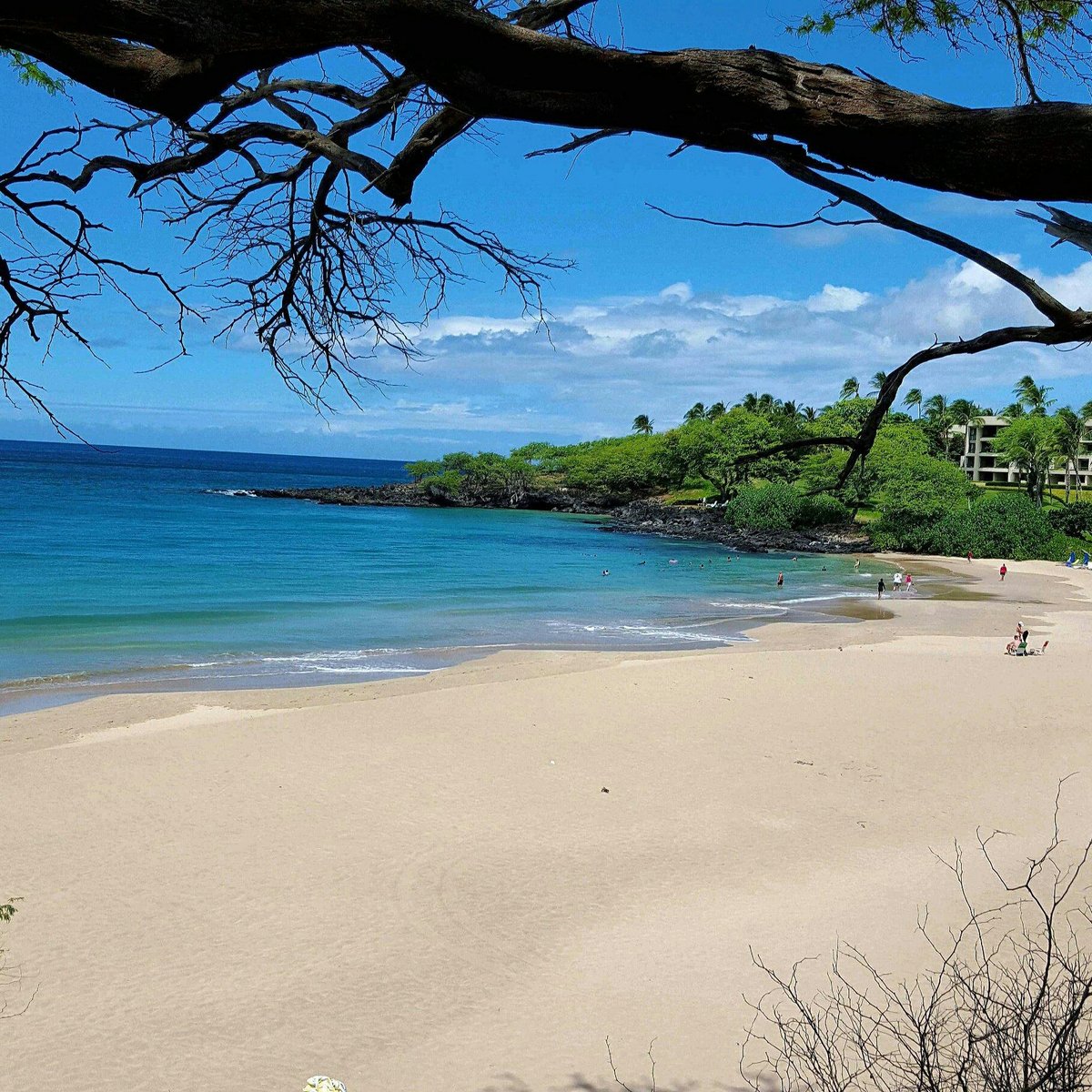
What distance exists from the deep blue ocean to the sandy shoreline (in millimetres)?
3919

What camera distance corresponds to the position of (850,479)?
42.8 m

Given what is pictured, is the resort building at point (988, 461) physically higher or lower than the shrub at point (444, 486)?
higher

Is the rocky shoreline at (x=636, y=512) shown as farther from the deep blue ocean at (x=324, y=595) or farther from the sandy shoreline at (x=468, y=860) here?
the sandy shoreline at (x=468, y=860)

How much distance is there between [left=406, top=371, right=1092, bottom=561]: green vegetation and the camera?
178 ft

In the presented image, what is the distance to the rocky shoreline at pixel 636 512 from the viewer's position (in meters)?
61.7

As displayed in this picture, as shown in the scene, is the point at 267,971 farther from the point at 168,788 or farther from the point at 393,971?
the point at 168,788

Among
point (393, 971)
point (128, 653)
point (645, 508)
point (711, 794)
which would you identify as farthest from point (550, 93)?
point (645, 508)

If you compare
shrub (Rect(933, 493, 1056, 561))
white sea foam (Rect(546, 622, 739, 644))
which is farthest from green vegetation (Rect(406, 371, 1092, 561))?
white sea foam (Rect(546, 622, 739, 644))

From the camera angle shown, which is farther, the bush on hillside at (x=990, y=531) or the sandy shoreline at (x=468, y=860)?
the bush on hillside at (x=990, y=531)

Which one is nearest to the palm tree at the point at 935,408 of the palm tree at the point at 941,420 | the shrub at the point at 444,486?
the palm tree at the point at 941,420

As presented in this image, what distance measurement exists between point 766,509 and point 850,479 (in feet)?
84.3

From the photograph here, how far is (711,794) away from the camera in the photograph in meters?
11.3

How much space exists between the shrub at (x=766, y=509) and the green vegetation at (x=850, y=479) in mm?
91

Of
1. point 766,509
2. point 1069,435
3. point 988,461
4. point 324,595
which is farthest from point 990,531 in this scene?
point 988,461
